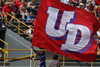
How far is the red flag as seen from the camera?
53.0ft

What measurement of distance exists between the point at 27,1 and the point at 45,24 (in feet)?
35.0

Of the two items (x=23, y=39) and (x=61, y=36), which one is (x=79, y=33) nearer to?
(x=61, y=36)

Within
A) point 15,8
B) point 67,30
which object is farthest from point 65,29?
point 15,8

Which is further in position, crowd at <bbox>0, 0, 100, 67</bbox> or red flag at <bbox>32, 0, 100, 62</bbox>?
crowd at <bbox>0, 0, 100, 67</bbox>

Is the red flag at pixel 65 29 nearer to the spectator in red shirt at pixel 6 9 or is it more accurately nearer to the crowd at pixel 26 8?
the crowd at pixel 26 8

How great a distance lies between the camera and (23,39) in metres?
24.1

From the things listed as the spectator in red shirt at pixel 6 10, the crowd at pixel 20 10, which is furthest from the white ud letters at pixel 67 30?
the spectator in red shirt at pixel 6 10

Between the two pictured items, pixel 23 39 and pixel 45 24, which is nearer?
pixel 45 24

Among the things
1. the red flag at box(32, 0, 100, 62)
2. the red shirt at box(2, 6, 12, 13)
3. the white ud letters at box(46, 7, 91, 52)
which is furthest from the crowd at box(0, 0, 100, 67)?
the white ud letters at box(46, 7, 91, 52)

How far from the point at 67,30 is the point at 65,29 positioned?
96 mm

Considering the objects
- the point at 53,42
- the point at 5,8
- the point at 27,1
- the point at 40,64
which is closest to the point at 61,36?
the point at 53,42

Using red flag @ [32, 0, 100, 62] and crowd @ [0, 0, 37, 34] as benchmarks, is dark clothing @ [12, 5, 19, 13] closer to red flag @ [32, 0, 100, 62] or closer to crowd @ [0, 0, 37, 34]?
crowd @ [0, 0, 37, 34]

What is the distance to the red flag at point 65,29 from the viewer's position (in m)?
16.2

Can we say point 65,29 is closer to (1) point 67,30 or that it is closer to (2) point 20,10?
(1) point 67,30
